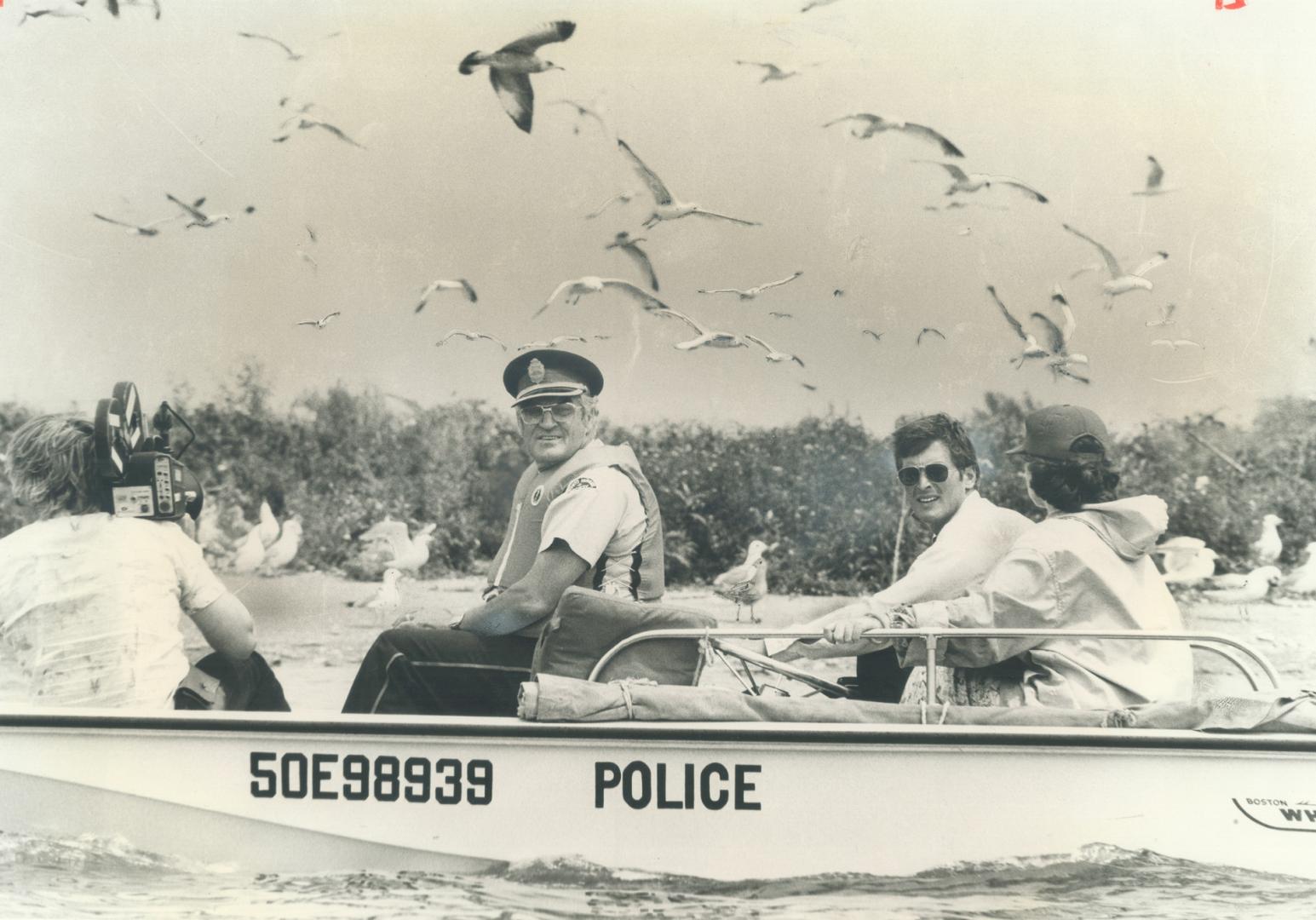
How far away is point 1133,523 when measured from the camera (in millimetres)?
4246

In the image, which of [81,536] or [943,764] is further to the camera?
[81,536]

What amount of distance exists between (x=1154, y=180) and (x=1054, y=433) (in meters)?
1.00

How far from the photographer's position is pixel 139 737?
4219mm

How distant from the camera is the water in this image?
408 centimetres

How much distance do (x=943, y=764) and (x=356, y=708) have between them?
204 centimetres

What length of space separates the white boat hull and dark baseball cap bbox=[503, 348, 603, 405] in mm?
1171

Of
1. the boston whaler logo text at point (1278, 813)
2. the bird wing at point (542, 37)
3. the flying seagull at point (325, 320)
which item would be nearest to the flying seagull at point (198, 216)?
the flying seagull at point (325, 320)

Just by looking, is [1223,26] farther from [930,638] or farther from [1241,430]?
[930,638]

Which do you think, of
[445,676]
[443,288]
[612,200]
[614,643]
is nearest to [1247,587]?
[614,643]

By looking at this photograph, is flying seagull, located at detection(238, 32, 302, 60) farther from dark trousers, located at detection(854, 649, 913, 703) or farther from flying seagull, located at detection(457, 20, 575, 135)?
dark trousers, located at detection(854, 649, 913, 703)

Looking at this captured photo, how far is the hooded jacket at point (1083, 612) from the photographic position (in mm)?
4141

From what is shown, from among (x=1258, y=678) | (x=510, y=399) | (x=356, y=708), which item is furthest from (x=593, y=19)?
(x=1258, y=678)

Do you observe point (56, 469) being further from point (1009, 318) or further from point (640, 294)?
point (1009, 318)

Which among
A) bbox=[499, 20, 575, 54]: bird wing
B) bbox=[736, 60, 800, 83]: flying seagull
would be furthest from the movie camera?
bbox=[736, 60, 800, 83]: flying seagull
